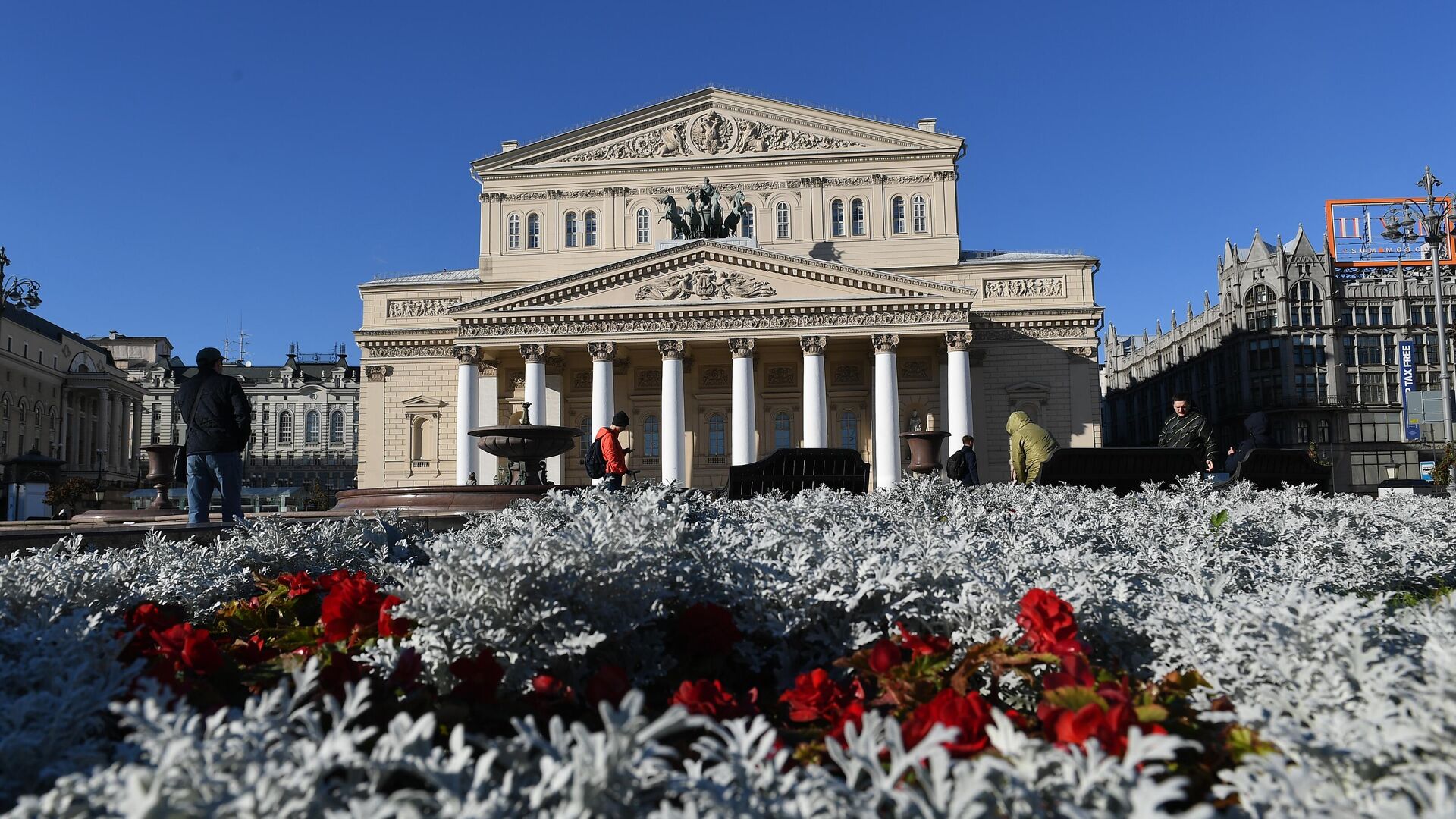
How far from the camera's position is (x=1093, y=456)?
11.5 metres

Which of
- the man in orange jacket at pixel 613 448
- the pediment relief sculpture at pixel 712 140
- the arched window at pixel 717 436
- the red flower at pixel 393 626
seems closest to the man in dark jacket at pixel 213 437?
the man in orange jacket at pixel 613 448

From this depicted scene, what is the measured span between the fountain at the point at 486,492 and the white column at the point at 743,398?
52.7 feet

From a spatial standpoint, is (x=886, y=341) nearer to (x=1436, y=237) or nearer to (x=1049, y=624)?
(x=1436, y=237)

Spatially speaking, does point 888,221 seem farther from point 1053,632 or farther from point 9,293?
point 1053,632

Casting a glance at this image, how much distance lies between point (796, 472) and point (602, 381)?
2291cm

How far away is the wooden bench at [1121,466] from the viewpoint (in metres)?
11.4

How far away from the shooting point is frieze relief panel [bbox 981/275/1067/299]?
Answer: 3866cm

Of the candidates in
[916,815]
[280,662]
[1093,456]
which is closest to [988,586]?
[916,815]

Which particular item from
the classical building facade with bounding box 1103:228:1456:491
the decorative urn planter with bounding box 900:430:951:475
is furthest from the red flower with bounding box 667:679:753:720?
the classical building facade with bounding box 1103:228:1456:491

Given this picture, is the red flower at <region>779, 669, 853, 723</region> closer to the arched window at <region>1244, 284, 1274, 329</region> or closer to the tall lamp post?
the tall lamp post

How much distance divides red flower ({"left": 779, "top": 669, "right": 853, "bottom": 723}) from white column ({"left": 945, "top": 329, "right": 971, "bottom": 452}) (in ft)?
108

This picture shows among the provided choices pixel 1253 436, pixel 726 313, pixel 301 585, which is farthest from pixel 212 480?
pixel 726 313

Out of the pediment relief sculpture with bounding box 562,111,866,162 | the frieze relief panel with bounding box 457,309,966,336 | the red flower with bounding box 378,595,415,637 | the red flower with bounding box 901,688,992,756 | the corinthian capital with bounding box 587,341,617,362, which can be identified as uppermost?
the pediment relief sculpture with bounding box 562,111,866,162

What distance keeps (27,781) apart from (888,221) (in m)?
41.2
